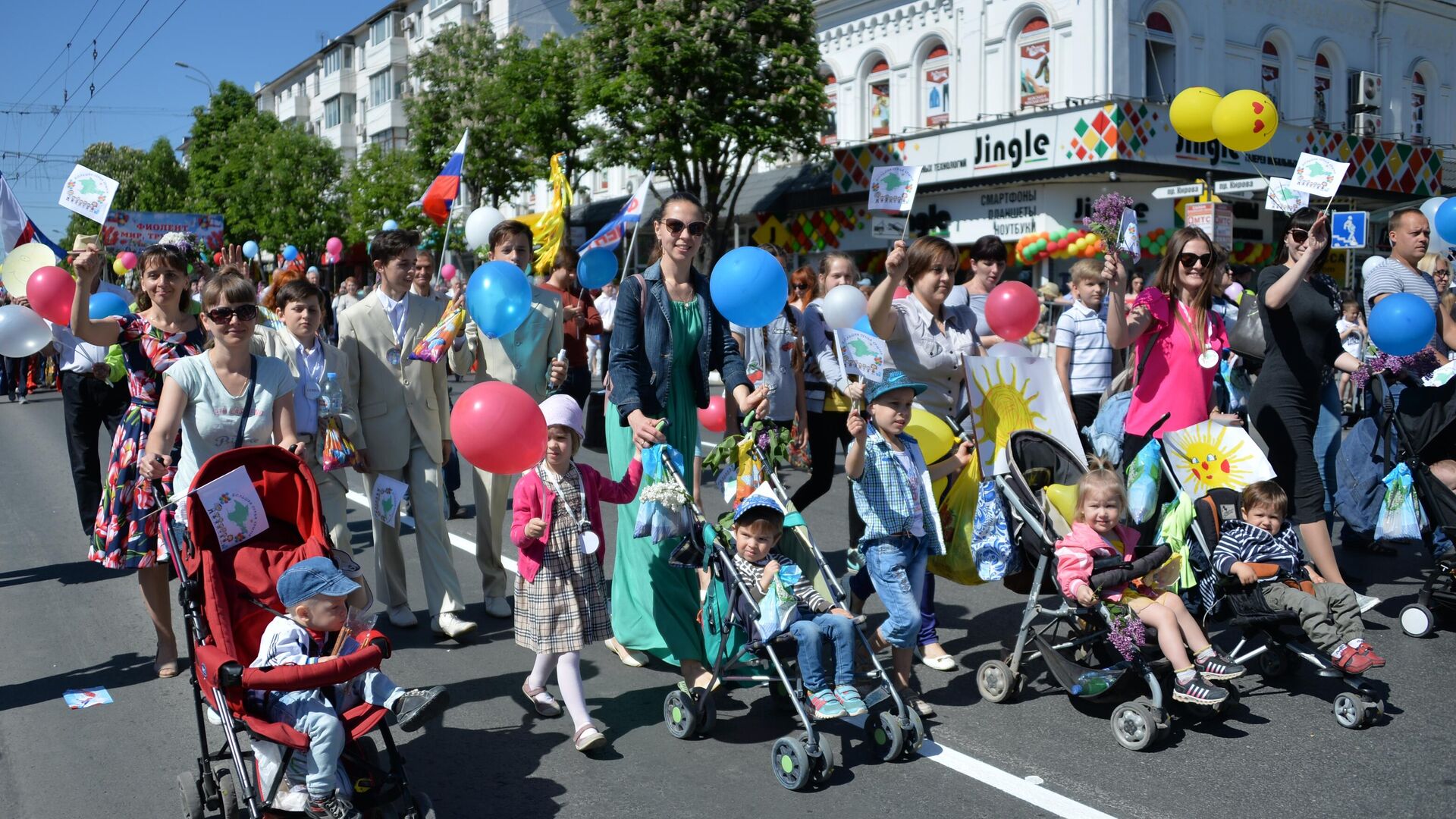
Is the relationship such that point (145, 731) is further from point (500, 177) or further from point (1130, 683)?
point (500, 177)

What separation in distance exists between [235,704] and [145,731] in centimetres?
165

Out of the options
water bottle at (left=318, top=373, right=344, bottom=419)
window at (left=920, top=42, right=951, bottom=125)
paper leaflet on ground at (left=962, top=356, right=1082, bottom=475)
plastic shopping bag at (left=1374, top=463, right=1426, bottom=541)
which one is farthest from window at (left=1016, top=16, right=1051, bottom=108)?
water bottle at (left=318, top=373, right=344, bottom=419)

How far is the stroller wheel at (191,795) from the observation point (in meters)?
3.91

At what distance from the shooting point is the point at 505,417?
4.61 m

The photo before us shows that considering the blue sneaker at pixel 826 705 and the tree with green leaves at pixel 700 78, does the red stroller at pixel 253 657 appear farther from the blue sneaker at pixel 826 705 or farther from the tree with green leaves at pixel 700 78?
the tree with green leaves at pixel 700 78

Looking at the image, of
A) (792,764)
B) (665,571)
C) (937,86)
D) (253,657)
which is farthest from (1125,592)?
(937,86)

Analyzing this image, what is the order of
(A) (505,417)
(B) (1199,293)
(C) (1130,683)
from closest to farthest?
1. (A) (505,417)
2. (C) (1130,683)
3. (B) (1199,293)

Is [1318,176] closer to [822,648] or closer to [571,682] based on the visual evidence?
[822,648]

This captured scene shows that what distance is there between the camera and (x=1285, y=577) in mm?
5266

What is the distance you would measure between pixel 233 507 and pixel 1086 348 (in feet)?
19.3

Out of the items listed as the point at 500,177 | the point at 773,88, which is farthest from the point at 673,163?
the point at 500,177

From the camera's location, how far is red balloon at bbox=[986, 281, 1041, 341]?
258 inches

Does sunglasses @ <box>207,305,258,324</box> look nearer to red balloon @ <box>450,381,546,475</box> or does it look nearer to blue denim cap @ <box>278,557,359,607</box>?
red balloon @ <box>450,381,546,475</box>

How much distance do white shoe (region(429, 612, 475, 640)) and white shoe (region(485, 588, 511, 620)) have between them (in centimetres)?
36
